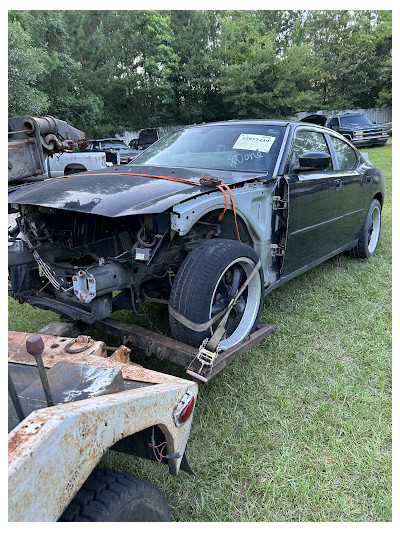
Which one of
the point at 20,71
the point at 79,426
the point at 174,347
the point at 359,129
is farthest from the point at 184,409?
the point at 359,129

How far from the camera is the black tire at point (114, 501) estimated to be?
121 centimetres

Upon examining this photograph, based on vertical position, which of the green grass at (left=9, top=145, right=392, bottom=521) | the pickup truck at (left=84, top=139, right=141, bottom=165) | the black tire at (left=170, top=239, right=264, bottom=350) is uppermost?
the pickup truck at (left=84, top=139, right=141, bottom=165)

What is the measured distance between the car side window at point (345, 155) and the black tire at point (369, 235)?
671 millimetres

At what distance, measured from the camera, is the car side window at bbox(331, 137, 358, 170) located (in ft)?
14.1

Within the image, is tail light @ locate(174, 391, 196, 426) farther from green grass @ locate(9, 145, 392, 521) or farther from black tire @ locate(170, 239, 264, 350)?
black tire @ locate(170, 239, 264, 350)

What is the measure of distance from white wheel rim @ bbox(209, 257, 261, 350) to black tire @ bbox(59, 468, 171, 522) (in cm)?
123

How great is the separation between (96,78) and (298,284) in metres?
23.7

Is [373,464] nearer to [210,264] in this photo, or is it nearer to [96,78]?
[210,264]

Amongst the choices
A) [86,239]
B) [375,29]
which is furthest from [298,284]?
[375,29]

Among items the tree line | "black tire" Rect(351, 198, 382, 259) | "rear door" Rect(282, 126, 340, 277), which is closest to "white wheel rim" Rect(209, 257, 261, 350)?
"rear door" Rect(282, 126, 340, 277)

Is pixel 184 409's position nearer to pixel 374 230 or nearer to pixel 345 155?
pixel 345 155

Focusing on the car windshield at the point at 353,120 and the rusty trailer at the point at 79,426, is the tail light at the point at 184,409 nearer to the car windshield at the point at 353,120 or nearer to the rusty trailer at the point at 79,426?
the rusty trailer at the point at 79,426

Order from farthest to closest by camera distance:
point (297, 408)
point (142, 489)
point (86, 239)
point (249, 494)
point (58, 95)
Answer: point (58, 95), point (86, 239), point (297, 408), point (249, 494), point (142, 489)

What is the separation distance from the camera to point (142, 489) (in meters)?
1.37
